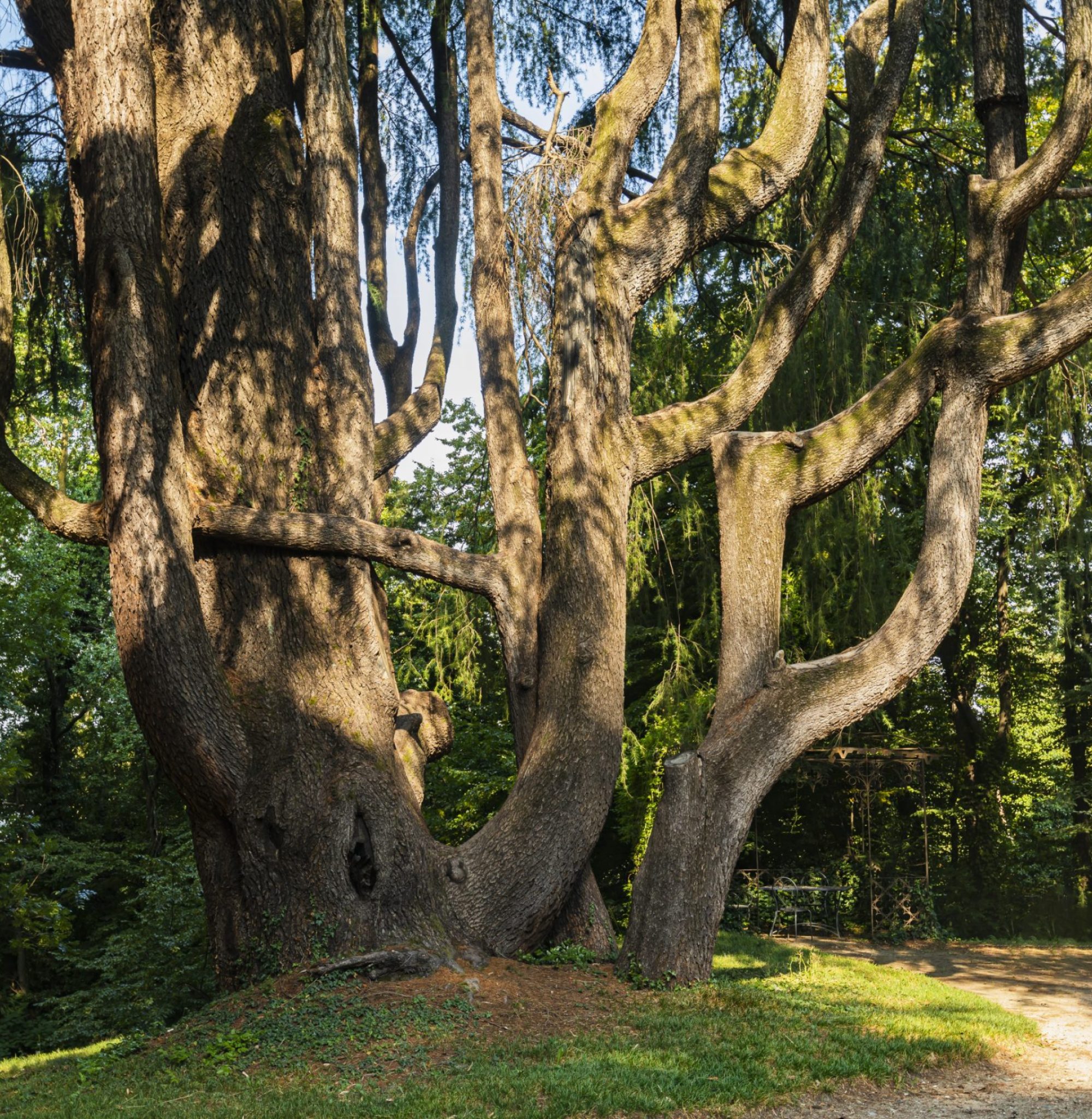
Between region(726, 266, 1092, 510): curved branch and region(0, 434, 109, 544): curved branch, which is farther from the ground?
region(726, 266, 1092, 510): curved branch

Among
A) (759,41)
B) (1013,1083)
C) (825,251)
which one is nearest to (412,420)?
(825,251)

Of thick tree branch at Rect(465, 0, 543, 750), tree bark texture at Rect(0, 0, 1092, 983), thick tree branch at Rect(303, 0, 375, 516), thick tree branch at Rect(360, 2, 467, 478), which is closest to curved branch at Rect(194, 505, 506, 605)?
tree bark texture at Rect(0, 0, 1092, 983)

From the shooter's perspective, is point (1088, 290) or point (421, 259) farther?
point (421, 259)

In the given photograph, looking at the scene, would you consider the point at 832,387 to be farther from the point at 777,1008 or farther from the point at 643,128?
the point at 777,1008

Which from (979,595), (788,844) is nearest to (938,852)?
(788,844)

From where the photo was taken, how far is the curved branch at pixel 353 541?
7.20 metres

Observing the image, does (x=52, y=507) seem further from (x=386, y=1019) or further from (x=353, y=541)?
(x=386, y=1019)

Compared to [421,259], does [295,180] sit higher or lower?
lower

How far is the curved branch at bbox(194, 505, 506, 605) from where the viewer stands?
Answer: 720cm

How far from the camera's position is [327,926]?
6.66 metres

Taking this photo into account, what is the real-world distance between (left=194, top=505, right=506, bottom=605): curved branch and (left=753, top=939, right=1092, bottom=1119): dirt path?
4154 millimetres

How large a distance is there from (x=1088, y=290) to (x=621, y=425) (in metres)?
3.45

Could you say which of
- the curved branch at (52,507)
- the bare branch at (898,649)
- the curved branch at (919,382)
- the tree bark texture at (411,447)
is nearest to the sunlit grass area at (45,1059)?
the tree bark texture at (411,447)

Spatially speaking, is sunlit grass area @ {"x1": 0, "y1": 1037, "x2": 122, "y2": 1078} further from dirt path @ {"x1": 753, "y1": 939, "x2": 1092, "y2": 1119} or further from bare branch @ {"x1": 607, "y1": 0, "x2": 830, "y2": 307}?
bare branch @ {"x1": 607, "y1": 0, "x2": 830, "y2": 307}
